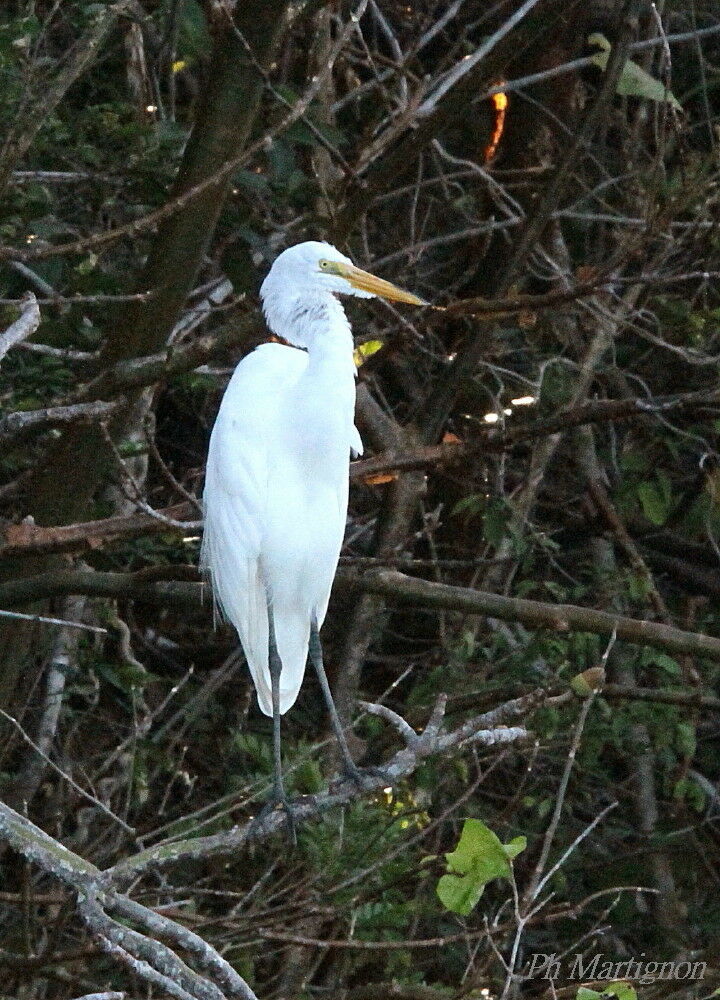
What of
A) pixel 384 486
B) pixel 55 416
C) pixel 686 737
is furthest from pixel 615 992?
pixel 384 486

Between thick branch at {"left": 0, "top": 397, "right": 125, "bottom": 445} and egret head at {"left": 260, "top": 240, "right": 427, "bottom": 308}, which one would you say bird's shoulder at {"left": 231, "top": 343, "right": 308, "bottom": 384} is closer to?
egret head at {"left": 260, "top": 240, "right": 427, "bottom": 308}

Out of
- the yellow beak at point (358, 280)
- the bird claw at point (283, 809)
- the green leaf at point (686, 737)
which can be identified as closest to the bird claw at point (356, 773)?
the bird claw at point (283, 809)

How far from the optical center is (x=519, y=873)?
174 inches

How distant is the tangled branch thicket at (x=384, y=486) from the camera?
9.62ft

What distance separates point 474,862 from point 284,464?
1182 millimetres

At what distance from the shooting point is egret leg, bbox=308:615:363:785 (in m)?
2.70

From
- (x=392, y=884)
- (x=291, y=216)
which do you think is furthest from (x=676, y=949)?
(x=291, y=216)

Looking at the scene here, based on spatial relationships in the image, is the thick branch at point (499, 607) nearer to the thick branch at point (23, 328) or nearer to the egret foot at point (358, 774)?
the egret foot at point (358, 774)

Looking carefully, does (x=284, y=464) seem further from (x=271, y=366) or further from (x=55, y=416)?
(x=55, y=416)

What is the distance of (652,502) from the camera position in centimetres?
438

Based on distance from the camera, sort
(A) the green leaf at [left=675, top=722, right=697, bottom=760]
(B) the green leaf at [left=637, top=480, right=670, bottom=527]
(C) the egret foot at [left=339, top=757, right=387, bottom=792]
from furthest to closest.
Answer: (B) the green leaf at [left=637, top=480, right=670, bottom=527] → (A) the green leaf at [left=675, top=722, right=697, bottom=760] → (C) the egret foot at [left=339, top=757, right=387, bottom=792]

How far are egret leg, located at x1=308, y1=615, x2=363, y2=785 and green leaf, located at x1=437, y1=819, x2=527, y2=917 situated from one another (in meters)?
0.43

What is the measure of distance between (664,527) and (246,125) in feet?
7.66

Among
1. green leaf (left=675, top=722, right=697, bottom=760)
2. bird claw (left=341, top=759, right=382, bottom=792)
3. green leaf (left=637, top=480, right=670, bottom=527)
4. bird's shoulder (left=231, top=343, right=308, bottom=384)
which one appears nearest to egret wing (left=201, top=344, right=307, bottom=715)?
bird's shoulder (left=231, top=343, right=308, bottom=384)
